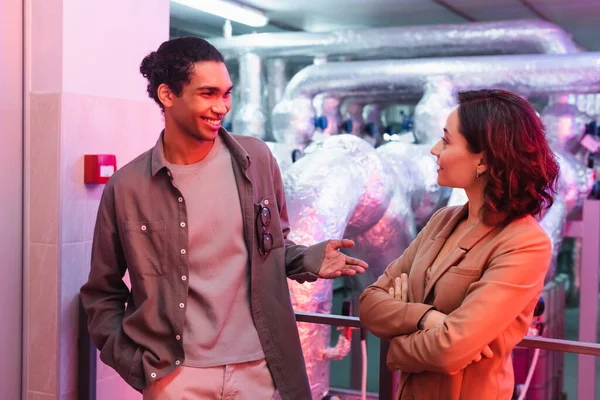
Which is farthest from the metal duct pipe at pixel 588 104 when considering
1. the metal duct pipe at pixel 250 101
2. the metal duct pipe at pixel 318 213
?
the metal duct pipe at pixel 318 213

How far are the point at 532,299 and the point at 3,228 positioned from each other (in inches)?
53.5

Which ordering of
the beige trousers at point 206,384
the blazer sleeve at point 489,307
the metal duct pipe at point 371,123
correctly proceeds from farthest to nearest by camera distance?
the metal duct pipe at point 371,123, the beige trousers at point 206,384, the blazer sleeve at point 489,307

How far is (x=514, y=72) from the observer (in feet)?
15.3

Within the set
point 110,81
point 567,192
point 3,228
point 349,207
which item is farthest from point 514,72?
point 3,228

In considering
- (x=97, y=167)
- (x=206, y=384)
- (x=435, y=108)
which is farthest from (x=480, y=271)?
(x=435, y=108)

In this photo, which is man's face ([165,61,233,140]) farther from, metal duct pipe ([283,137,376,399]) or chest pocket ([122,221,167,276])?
metal duct pipe ([283,137,376,399])

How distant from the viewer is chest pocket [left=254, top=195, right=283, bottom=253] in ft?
5.07

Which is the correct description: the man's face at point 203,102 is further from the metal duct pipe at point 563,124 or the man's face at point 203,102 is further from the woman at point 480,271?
the metal duct pipe at point 563,124

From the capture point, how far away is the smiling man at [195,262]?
148 cm

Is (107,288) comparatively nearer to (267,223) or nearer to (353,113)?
(267,223)

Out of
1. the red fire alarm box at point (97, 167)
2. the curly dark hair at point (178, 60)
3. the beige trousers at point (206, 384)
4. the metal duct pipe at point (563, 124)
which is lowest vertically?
the beige trousers at point (206, 384)

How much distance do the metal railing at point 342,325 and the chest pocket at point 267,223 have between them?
0.98 ft

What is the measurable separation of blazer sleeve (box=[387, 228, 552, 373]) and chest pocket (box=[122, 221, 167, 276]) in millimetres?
547

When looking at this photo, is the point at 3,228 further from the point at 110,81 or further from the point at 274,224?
the point at 274,224
